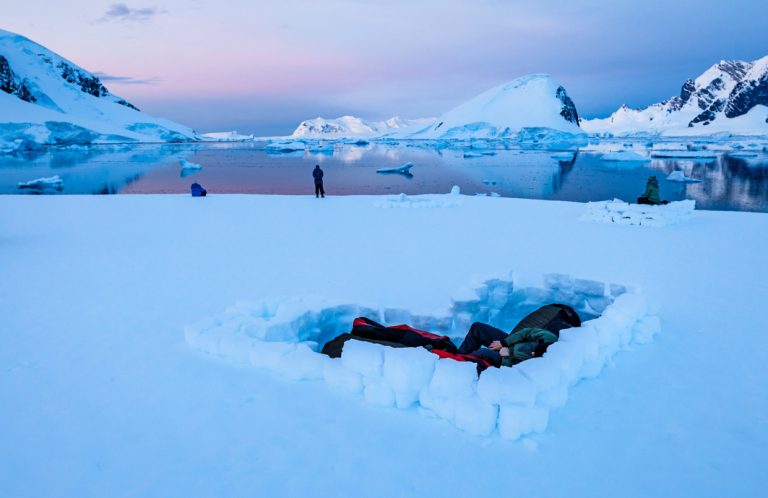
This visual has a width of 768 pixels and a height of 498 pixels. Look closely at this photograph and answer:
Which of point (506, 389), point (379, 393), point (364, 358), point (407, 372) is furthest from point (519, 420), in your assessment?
point (364, 358)

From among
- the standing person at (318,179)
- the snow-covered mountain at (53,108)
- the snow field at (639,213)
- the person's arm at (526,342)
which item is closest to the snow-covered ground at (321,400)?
the person's arm at (526,342)

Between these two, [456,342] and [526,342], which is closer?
[526,342]

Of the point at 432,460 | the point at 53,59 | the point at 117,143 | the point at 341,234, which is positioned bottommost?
the point at 432,460

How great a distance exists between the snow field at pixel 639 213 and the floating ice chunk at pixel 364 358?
30.1ft

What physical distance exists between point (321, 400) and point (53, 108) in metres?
124

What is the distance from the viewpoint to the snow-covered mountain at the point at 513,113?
10250 cm

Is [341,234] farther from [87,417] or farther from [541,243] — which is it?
[87,417]

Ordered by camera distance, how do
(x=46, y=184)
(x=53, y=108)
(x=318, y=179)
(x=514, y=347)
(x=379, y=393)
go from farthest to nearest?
(x=53, y=108)
(x=46, y=184)
(x=318, y=179)
(x=514, y=347)
(x=379, y=393)

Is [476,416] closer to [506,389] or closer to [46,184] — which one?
[506,389]

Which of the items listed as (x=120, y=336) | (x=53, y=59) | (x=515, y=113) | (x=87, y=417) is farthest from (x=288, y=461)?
(x=53, y=59)

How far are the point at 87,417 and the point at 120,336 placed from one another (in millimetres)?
1412

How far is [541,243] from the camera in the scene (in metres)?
8.62

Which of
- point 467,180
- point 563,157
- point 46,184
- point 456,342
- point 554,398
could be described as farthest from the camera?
point 563,157

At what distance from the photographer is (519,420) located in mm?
2910
